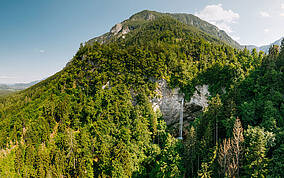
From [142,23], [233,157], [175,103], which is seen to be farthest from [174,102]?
[142,23]

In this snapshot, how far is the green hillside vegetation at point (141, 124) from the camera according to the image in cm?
2348

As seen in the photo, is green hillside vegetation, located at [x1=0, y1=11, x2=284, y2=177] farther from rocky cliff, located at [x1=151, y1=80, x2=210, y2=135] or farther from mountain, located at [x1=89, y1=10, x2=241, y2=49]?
mountain, located at [x1=89, y1=10, x2=241, y2=49]

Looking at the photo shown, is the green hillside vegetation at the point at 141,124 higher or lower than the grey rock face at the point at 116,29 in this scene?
lower

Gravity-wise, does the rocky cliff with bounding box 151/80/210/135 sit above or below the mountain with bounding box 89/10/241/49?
below

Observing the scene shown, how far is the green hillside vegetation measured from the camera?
77.0 ft

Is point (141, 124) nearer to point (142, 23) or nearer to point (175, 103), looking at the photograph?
point (175, 103)

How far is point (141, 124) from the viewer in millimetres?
37406

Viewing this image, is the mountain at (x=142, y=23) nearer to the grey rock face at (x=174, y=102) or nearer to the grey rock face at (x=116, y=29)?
the grey rock face at (x=116, y=29)

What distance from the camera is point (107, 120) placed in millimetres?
36656

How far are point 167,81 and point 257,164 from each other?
3025 cm

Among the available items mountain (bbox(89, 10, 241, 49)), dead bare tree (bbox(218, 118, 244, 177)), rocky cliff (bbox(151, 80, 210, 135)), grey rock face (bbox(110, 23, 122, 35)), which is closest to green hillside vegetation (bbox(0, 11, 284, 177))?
dead bare tree (bbox(218, 118, 244, 177))

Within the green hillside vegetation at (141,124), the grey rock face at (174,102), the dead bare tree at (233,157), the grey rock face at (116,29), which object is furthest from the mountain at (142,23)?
the dead bare tree at (233,157)

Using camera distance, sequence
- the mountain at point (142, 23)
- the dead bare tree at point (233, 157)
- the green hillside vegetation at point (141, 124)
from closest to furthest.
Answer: the dead bare tree at point (233, 157) → the green hillside vegetation at point (141, 124) → the mountain at point (142, 23)

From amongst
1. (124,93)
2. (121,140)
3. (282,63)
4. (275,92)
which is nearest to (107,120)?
(121,140)
